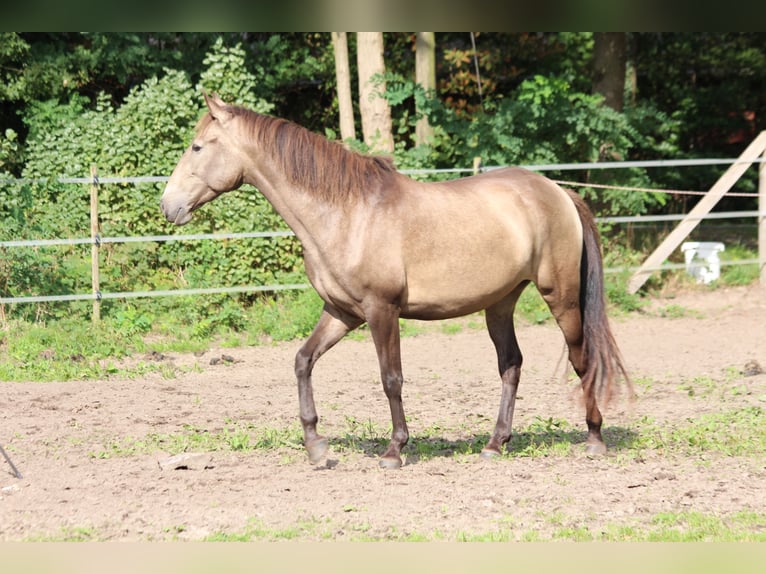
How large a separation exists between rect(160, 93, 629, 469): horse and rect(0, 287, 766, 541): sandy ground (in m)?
0.48

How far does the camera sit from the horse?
16.8ft

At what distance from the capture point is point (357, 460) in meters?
5.46

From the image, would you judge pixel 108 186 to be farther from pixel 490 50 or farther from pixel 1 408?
pixel 490 50

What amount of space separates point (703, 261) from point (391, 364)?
7631 millimetres

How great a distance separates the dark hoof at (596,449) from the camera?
554cm

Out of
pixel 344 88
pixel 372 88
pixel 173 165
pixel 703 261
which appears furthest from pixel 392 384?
pixel 344 88

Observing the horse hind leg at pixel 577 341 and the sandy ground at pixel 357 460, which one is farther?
the horse hind leg at pixel 577 341

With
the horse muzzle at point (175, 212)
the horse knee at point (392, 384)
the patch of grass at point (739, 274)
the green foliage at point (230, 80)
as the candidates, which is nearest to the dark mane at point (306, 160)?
the horse muzzle at point (175, 212)

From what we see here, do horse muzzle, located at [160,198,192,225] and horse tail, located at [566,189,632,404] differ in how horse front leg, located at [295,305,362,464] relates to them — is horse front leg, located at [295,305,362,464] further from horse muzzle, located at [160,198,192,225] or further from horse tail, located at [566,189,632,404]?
horse tail, located at [566,189,632,404]

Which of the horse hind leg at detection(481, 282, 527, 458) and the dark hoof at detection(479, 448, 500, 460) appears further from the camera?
the horse hind leg at detection(481, 282, 527, 458)

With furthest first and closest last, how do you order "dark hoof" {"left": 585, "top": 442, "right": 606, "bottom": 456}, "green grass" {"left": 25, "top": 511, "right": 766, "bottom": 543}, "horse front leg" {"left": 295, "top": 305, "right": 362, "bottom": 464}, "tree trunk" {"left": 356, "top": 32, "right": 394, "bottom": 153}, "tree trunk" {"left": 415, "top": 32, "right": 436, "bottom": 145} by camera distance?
"tree trunk" {"left": 415, "top": 32, "right": 436, "bottom": 145} < "tree trunk" {"left": 356, "top": 32, "right": 394, "bottom": 153} < "dark hoof" {"left": 585, "top": 442, "right": 606, "bottom": 456} < "horse front leg" {"left": 295, "top": 305, "right": 362, "bottom": 464} < "green grass" {"left": 25, "top": 511, "right": 766, "bottom": 543}

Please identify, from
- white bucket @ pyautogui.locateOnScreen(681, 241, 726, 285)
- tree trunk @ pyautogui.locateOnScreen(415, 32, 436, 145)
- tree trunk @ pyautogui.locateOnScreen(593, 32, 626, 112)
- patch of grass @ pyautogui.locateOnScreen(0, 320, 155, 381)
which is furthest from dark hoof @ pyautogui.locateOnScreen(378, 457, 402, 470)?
tree trunk @ pyautogui.locateOnScreen(415, 32, 436, 145)

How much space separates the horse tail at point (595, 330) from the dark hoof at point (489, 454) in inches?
26.6

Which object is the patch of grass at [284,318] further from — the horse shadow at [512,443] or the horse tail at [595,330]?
the horse tail at [595,330]
